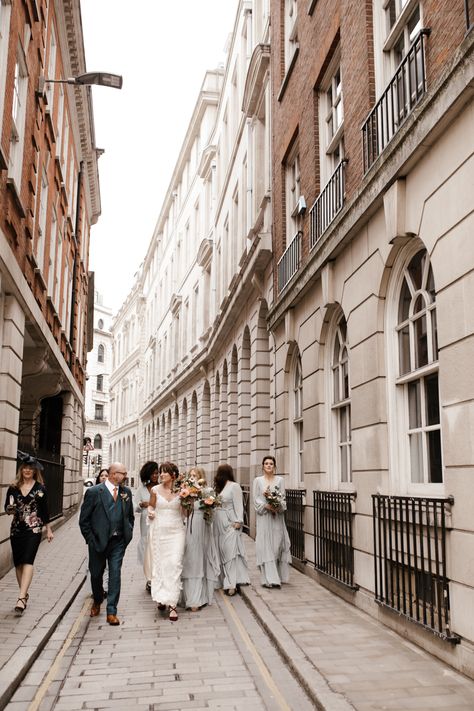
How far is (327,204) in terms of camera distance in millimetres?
11320

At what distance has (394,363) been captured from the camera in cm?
808

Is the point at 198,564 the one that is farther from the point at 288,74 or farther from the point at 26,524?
the point at 288,74

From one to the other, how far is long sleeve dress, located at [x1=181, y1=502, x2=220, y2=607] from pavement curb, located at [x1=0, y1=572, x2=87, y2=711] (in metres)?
1.54

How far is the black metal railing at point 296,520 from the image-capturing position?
1185 centimetres

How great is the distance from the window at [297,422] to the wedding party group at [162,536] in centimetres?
306

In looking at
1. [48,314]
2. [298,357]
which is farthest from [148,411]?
[298,357]

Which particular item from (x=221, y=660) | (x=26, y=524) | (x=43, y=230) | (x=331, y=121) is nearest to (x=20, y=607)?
(x=26, y=524)

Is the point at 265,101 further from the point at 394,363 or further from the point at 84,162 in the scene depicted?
the point at 394,363

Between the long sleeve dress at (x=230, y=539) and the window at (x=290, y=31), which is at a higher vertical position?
the window at (x=290, y=31)

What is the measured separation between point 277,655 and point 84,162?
2361 centimetres

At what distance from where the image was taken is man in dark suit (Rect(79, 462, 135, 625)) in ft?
26.9

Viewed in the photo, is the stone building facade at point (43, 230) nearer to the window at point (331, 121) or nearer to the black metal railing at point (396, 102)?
the window at point (331, 121)

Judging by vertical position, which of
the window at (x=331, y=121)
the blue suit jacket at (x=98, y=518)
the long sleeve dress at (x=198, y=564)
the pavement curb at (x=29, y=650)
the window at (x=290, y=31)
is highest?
the window at (x=290, y=31)

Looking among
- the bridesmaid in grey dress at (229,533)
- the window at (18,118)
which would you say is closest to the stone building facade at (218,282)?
the bridesmaid in grey dress at (229,533)
